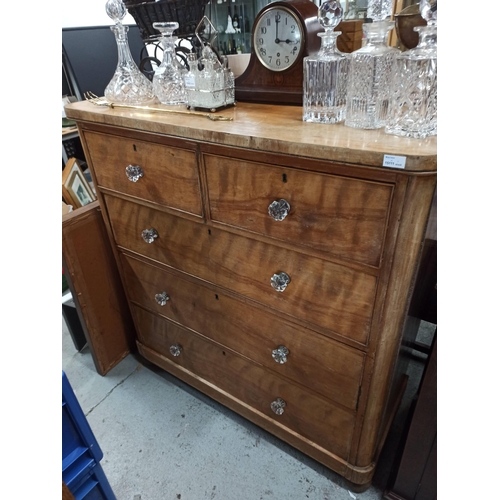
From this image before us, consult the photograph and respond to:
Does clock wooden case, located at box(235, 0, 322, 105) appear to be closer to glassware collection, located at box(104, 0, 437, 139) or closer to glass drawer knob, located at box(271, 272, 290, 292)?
glassware collection, located at box(104, 0, 437, 139)

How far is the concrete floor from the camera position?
3.99 ft

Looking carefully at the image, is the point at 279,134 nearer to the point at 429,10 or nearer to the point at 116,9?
the point at 429,10

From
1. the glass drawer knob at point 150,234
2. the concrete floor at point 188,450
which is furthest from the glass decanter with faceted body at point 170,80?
the concrete floor at point 188,450

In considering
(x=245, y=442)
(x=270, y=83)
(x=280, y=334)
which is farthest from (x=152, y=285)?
(x=270, y=83)

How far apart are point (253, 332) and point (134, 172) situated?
57 cm

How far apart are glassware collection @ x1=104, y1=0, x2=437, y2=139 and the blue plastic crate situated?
0.78 metres

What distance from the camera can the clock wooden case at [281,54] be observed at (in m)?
0.88

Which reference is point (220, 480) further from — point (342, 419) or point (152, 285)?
point (152, 285)

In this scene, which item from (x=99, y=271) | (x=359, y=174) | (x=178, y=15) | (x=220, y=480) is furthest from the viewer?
(x=99, y=271)

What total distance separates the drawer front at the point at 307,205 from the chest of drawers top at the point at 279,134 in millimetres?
51

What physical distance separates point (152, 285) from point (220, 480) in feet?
2.26

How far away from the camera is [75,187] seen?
70.1 inches

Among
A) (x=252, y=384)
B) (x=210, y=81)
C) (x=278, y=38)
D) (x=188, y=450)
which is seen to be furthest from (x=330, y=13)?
(x=188, y=450)

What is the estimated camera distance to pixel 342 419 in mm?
1058
